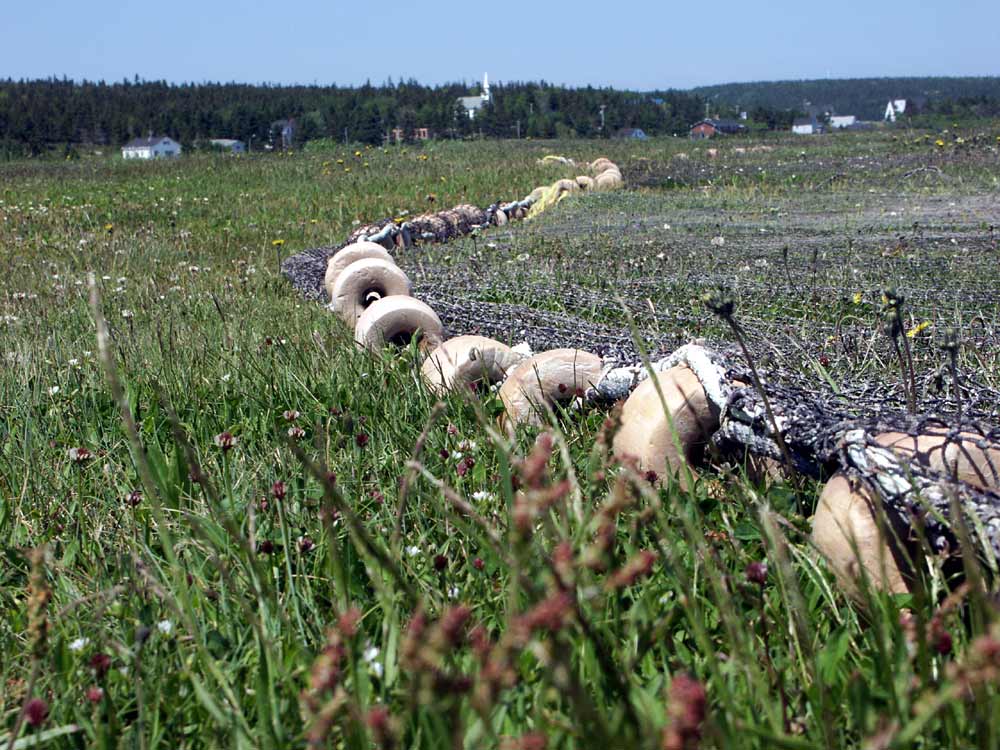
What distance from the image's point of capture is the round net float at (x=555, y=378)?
3334 mm

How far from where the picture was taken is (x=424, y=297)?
5.88 meters


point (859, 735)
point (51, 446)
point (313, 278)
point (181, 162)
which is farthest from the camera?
point (181, 162)

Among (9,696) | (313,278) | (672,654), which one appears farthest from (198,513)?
(313,278)

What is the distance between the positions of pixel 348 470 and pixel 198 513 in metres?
0.46

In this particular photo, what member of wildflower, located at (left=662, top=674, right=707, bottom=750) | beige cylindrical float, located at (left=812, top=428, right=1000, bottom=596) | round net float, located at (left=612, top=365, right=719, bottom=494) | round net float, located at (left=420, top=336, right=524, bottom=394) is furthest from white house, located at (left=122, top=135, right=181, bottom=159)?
wildflower, located at (left=662, top=674, right=707, bottom=750)

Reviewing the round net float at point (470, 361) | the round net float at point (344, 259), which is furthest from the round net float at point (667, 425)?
the round net float at point (344, 259)

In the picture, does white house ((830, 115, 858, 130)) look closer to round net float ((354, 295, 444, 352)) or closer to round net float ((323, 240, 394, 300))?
round net float ((323, 240, 394, 300))

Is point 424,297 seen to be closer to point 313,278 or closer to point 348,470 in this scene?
point 313,278

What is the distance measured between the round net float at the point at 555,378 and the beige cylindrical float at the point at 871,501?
1.26 metres

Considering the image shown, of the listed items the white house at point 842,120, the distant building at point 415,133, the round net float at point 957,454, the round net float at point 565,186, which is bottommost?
the round net float at point 957,454

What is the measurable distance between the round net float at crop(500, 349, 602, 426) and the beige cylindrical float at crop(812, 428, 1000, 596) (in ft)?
4.13

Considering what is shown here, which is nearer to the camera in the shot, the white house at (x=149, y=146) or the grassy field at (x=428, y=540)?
the grassy field at (x=428, y=540)

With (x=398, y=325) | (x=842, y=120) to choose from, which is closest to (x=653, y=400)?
(x=398, y=325)

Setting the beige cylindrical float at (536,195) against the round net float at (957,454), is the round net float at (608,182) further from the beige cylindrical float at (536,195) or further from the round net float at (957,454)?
the round net float at (957,454)
